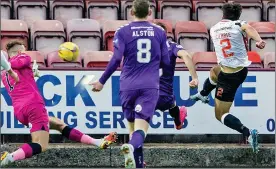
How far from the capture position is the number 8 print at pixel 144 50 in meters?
9.32

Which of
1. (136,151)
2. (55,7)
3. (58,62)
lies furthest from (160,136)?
(55,7)

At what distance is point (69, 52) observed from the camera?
41.1 ft

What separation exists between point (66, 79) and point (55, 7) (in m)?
3.46

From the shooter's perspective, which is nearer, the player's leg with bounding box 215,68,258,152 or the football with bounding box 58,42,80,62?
the player's leg with bounding box 215,68,258,152

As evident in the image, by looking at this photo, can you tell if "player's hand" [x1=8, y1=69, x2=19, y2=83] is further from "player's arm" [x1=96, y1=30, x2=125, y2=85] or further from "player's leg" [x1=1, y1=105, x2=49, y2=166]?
"player's arm" [x1=96, y1=30, x2=125, y2=85]

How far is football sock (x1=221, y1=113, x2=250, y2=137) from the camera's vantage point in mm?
10945

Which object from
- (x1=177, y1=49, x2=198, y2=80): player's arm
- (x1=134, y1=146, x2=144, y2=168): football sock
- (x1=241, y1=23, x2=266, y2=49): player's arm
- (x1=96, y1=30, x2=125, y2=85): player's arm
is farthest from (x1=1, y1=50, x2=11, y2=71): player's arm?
(x1=241, y1=23, x2=266, y2=49): player's arm

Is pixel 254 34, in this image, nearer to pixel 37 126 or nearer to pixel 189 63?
pixel 189 63

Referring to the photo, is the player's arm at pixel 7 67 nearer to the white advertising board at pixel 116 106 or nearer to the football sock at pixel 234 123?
the white advertising board at pixel 116 106

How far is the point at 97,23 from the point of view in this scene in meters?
14.0

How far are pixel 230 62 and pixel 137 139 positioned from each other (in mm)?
2419

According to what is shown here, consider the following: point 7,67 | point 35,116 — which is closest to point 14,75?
point 7,67

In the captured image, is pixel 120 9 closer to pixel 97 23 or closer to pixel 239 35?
pixel 97 23

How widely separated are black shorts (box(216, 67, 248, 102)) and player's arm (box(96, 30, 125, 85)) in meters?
2.20
